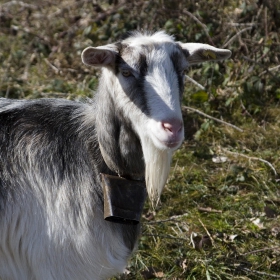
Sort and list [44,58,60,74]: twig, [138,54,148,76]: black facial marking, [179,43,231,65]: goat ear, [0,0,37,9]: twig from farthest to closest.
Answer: [0,0,37,9]: twig, [44,58,60,74]: twig, [179,43,231,65]: goat ear, [138,54,148,76]: black facial marking

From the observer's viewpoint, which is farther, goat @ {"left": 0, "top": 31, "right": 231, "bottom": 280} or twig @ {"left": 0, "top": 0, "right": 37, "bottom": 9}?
twig @ {"left": 0, "top": 0, "right": 37, "bottom": 9}

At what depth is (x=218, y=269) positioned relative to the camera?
4828 millimetres

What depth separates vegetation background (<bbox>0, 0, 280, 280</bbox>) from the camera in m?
5.01

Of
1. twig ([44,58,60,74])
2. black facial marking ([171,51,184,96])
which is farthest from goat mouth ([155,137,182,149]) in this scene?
twig ([44,58,60,74])

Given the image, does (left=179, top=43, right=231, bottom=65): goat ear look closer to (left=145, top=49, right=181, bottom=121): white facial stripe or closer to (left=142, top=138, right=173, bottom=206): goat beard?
(left=145, top=49, right=181, bottom=121): white facial stripe

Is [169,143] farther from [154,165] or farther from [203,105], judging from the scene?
[203,105]

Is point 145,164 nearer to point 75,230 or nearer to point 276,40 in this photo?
point 75,230

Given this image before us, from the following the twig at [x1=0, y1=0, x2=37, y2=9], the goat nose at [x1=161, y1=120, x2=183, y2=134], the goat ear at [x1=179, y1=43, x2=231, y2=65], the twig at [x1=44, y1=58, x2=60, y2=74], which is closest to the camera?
the goat nose at [x1=161, y1=120, x2=183, y2=134]

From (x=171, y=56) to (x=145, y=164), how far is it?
58 centimetres

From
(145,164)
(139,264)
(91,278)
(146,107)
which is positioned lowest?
(139,264)

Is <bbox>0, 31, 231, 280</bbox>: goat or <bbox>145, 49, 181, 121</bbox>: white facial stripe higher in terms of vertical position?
<bbox>145, 49, 181, 121</bbox>: white facial stripe

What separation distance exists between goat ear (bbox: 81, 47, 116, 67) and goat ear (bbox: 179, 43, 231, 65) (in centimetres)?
45

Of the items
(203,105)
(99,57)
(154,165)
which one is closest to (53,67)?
(203,105)

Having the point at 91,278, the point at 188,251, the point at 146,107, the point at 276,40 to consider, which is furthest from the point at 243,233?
the point at 276,40
